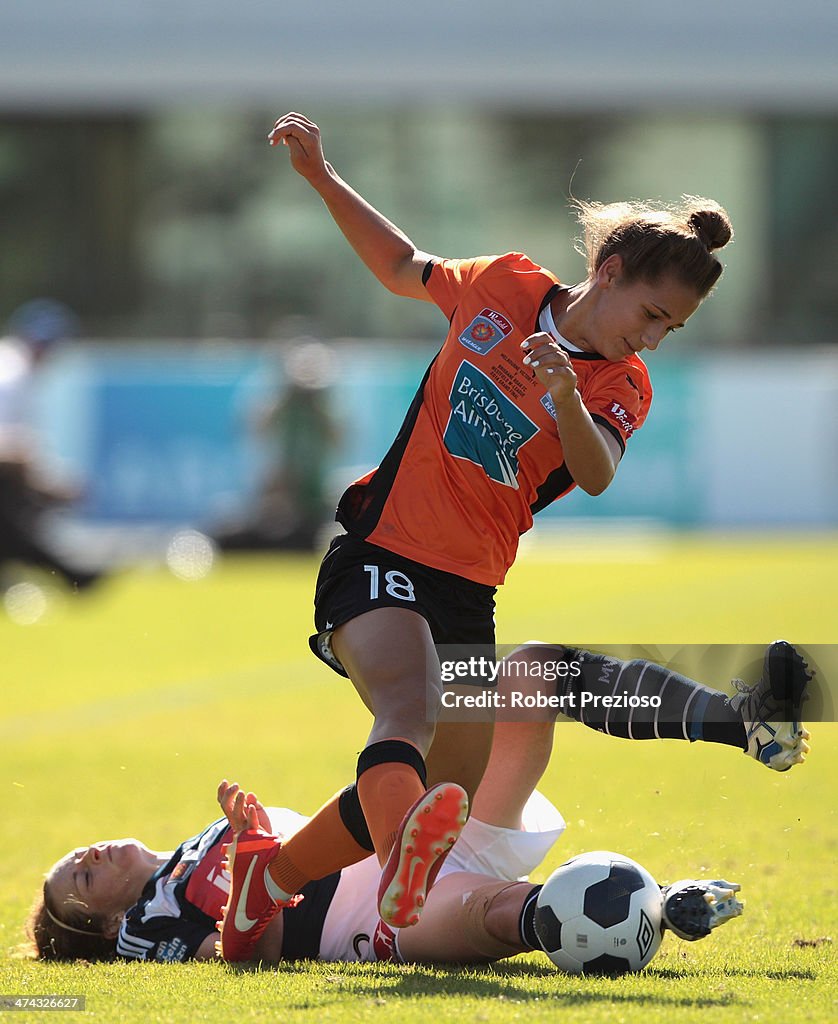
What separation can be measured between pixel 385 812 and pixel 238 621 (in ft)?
29.3

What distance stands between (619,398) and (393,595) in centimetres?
74

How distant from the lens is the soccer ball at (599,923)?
12.8 ft

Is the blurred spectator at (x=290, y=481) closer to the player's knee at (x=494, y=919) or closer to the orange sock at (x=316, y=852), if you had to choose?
the orange sock at (x=316, y=852)

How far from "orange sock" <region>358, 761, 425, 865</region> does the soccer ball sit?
1.40ft

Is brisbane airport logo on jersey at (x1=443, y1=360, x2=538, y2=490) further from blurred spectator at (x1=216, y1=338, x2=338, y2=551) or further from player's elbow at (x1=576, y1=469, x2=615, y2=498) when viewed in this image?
blurred spectator at (x1=216, y1=338, x2=338, y2=551)

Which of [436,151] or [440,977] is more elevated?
[436,151]

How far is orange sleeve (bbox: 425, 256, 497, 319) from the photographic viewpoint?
14.9 feet

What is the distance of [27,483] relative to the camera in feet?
45.7

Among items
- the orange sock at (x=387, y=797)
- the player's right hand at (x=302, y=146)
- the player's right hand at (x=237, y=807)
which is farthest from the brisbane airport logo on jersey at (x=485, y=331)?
the player's right hand at (x=237, y=807)

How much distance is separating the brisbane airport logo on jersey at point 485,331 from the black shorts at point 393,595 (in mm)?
577

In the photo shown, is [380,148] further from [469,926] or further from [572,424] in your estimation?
[469,926]

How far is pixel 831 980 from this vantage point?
3795 millimetres

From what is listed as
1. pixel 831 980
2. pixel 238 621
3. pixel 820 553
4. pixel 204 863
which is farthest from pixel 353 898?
pixel 820 553

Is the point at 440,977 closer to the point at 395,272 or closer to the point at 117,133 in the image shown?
the point at 395,272
